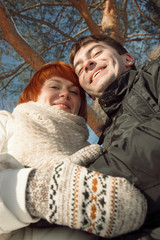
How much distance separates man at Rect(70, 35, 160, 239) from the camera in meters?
0.60

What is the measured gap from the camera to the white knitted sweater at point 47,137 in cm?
83

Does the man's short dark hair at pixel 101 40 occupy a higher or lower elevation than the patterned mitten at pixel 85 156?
higher

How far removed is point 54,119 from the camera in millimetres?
1117

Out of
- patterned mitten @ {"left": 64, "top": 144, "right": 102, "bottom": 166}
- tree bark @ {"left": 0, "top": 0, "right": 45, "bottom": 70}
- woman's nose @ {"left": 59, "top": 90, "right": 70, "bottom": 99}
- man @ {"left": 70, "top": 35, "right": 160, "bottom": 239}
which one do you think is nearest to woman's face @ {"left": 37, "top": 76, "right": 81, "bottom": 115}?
woman's nose @ {"left": 59, "top": 90, "right": 70, "bottom": 99}

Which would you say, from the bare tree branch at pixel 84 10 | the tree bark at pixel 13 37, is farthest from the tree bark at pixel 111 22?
the tree bark at pixel 13 37

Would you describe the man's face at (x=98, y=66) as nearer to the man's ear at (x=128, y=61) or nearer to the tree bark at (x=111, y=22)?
the man's ear at (x=128, y=61)

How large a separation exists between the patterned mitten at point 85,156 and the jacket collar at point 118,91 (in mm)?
378

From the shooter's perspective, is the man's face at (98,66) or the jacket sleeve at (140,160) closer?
the jacket sleeve at (140,160)

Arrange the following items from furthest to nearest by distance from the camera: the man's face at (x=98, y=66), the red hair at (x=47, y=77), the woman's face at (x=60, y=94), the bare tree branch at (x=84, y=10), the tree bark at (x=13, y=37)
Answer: the bare tree branch at (x=84, y=10), the tree bark at (x=13, y=37), the red hair at (x=47, y=77), the woman's face at (x=60, y=94), the man's face at (x=98, y=66)

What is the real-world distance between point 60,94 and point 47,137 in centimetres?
41

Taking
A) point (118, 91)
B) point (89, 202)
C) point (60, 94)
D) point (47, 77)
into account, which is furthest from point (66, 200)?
point (47, 77)

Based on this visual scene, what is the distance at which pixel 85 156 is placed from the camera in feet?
2.28

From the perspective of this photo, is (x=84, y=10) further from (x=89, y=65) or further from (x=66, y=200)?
(x=66, y=200)

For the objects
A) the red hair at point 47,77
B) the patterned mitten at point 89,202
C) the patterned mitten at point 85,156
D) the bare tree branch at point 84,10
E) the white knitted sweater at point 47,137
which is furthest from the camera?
the bare tree branch at point 84,10
